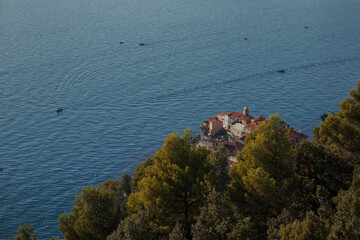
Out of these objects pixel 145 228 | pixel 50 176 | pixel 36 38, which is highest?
pixel 145 228

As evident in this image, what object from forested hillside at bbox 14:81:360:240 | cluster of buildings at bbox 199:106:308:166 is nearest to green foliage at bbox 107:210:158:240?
forested hillside at bbox 14:81:360:240

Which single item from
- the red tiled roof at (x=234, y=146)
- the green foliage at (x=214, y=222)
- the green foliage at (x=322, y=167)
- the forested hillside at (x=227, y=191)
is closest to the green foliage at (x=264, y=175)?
the forested hillside at (x=227, y=191)

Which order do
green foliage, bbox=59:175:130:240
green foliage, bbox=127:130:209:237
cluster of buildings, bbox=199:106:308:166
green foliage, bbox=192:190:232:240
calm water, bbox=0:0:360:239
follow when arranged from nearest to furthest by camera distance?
1. green foliage, bbox=192:190:232:240
2. green foliage, bbox=127:130:209:237
3. green foliage, bbox=59:175:130:240
4. calm water, bbox=0:0:360:239
5. cluster of buildings, bbox=199:106:308:166

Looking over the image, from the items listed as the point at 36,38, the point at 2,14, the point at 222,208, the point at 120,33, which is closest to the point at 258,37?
the point at 120,33

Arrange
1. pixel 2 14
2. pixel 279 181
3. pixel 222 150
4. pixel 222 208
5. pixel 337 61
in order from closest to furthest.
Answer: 1. pixel 222 208
2. pixel 279 181
3. pixel 222 150
4. pixel 337 61
5. pixel 2 14

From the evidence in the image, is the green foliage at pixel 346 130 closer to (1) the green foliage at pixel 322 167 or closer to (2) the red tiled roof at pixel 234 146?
(1) the green foliage at pixel 322 167

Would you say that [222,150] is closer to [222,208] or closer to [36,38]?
[222,208]

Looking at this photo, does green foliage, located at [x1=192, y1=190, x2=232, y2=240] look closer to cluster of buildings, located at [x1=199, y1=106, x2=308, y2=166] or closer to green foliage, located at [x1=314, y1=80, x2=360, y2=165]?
green foliage, located at [x1=314, y1=80, x2=360, y2=165]
